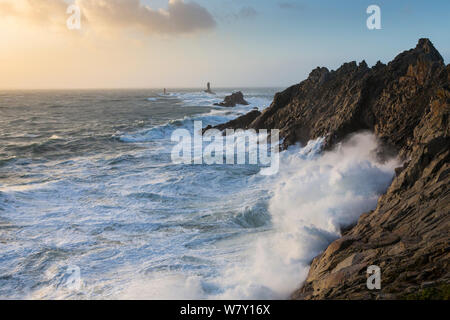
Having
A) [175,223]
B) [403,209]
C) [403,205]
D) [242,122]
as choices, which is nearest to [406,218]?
[403,209]

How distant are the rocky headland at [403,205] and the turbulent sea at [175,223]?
41.3 inches

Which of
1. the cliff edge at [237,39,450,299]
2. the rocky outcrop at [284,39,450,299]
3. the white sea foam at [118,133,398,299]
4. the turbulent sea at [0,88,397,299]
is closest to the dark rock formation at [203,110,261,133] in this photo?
the turbulent sea at [0,88,397,299]

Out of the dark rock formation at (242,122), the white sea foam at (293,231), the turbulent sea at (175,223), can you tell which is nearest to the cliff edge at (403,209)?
the white sea foam at (293,231)

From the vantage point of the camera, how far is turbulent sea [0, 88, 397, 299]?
301 inches

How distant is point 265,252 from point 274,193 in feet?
17.1

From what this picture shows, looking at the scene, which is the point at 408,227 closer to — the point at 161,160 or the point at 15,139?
the point at 161,160

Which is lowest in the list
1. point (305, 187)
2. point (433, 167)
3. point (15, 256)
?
point (15, 256)

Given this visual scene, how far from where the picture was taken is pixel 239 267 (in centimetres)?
824

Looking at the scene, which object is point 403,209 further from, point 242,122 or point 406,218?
point 242,122

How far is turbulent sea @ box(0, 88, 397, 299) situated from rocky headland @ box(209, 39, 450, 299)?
41.3 inches

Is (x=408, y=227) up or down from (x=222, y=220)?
up

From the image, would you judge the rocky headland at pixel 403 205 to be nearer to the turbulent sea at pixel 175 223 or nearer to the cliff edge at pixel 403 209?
the cliff edge at pixel 403 209

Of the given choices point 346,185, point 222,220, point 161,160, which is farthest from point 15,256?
point 161,160

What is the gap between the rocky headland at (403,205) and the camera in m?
5.19
